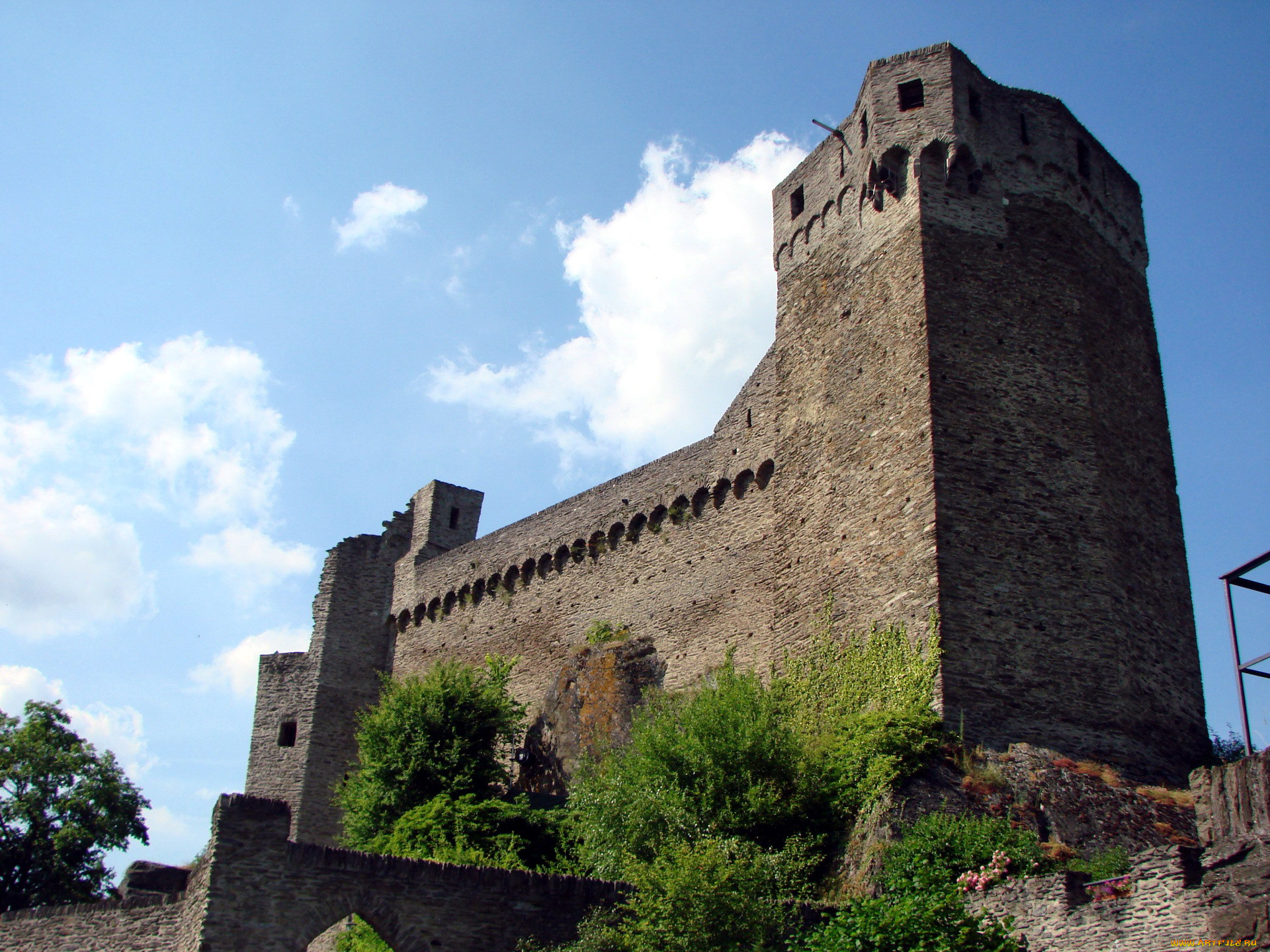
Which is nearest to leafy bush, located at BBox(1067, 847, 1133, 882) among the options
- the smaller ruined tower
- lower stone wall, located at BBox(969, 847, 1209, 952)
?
lower stone wall, located at BBox(969, 847, 1209, 952)

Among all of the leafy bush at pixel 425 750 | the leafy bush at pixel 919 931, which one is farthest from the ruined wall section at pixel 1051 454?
the leafy bush at pixel 425 750

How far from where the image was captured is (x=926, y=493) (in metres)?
18.5

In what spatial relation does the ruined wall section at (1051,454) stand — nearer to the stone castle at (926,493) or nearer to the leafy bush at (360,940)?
the stone castle at (926,493)

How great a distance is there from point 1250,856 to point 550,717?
1448 cm

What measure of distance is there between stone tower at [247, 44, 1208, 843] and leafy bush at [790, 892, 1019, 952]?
4410 mm

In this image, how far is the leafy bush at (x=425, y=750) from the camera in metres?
21.4

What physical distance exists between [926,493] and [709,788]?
17.9ft

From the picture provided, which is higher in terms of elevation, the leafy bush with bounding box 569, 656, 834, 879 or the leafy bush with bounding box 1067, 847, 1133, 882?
the leafy bush with bounding box 569, 656, 834, 879

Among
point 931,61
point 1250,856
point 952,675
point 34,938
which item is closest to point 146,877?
point 34,938

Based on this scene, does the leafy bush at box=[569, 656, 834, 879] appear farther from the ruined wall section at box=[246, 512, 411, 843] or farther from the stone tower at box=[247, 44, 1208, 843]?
the ruined wall section at box=[246, 512, 411, 843]

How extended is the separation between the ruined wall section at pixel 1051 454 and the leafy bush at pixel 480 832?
666 centimetres

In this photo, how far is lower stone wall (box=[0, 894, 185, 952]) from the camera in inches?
572

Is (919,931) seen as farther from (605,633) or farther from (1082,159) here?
(1082,159)

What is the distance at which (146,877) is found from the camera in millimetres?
17297
